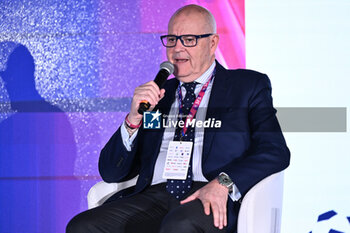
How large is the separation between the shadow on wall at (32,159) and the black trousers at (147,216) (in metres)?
1.31

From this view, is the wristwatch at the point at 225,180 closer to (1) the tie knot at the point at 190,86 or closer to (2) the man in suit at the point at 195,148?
(2) the man in suit at the point at 195,148

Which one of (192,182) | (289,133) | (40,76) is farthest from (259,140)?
(40,76)

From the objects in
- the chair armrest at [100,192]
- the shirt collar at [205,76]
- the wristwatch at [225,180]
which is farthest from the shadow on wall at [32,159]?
the wristwatch at [225,180]

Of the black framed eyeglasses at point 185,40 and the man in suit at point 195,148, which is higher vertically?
the black framed eyeglasses at point 185,40

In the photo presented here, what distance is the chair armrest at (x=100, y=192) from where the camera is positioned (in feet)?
6.91

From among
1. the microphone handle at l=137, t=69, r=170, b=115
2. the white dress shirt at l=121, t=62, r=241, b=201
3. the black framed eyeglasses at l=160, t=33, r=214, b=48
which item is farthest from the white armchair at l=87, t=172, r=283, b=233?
the black framed eyeglasses at l=160, t=33, r=214, b=48

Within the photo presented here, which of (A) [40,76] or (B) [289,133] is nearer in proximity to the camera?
(B) [289,133]

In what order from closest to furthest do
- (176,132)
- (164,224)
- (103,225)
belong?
(164,224), (103,225), (176,132)

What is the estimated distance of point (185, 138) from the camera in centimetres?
204

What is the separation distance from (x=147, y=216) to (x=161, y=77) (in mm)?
590

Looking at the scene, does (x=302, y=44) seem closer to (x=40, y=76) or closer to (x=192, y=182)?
(x=192, y=182)

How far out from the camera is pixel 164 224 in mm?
1656

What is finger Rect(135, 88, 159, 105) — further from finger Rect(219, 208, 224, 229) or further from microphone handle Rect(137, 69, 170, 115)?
finger Rect(219, 208, 224, 229)

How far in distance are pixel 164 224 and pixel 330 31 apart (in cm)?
193
